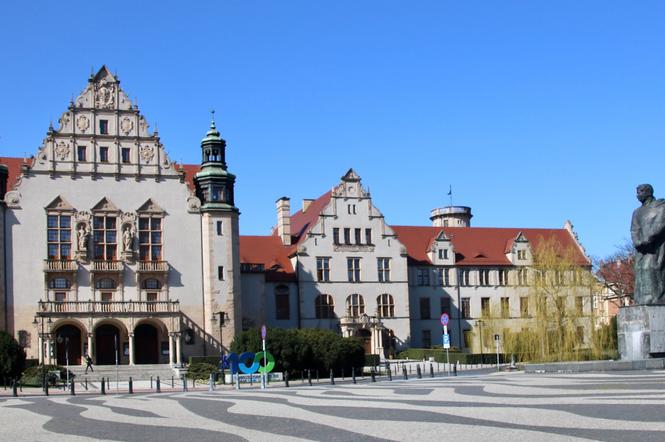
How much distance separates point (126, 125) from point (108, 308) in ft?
39.7

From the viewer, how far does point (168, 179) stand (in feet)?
216

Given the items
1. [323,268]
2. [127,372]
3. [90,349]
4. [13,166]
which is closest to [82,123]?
[13,166]

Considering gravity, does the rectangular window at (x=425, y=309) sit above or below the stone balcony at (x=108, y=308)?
below

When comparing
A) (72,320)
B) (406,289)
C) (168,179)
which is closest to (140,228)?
(168,179)

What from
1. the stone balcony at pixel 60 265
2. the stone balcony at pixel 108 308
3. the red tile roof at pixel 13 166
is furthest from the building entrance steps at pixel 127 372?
the red tile roof at pixel 13 166

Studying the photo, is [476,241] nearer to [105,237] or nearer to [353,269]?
[353,269]

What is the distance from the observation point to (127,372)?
5878cm

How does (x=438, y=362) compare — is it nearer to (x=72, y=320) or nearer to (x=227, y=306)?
(x=227, y=306)

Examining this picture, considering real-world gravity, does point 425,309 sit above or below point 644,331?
above

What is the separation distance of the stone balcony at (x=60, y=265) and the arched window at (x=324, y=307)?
61.4 ft

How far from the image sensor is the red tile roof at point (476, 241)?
80.5m

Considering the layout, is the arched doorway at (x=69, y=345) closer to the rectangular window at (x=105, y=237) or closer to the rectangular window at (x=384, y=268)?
the rectangular window at (x=105, y=237)

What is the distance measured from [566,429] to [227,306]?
169ft

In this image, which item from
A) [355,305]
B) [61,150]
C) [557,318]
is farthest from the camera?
[355,305]
